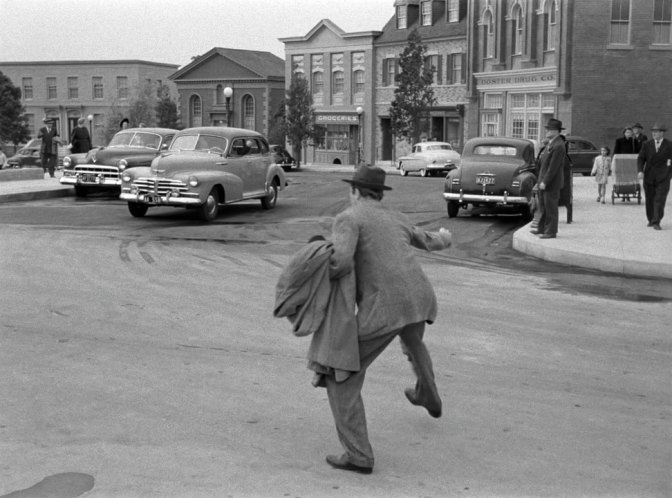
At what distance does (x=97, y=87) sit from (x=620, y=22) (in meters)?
57.2

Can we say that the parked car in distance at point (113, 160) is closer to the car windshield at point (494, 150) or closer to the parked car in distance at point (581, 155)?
the car windshield at point (494, 150)

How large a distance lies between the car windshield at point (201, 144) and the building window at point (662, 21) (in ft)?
90.7

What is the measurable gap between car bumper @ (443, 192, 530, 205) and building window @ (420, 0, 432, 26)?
134ft

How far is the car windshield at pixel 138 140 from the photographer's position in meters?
23.4

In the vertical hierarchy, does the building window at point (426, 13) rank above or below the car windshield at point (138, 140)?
above

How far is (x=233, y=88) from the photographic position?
72.1 metres

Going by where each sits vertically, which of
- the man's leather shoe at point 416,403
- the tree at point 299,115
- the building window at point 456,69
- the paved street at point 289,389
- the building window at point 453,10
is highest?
the building window at point 453,10

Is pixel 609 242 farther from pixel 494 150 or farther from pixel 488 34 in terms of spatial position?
Result: pixel 488 34

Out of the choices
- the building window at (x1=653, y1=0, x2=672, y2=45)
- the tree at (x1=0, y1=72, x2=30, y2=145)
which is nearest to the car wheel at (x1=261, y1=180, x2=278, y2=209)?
the building window at (x1=653, y1=0, x2=672, y2=45)

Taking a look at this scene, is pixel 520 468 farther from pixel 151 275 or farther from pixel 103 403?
pixel 151 275

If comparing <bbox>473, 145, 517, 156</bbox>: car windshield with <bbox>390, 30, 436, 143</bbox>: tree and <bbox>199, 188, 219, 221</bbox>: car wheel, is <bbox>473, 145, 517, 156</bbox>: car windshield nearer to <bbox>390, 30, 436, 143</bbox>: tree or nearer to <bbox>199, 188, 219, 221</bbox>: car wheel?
<bbox>199, 188, 219, 221</bbox>: car wheel

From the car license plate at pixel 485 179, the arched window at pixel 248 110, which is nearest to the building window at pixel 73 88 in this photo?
the arched window at pixel 248 110

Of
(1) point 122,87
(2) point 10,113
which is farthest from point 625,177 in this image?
(1) point 122,87

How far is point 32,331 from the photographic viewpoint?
8.35 meters
